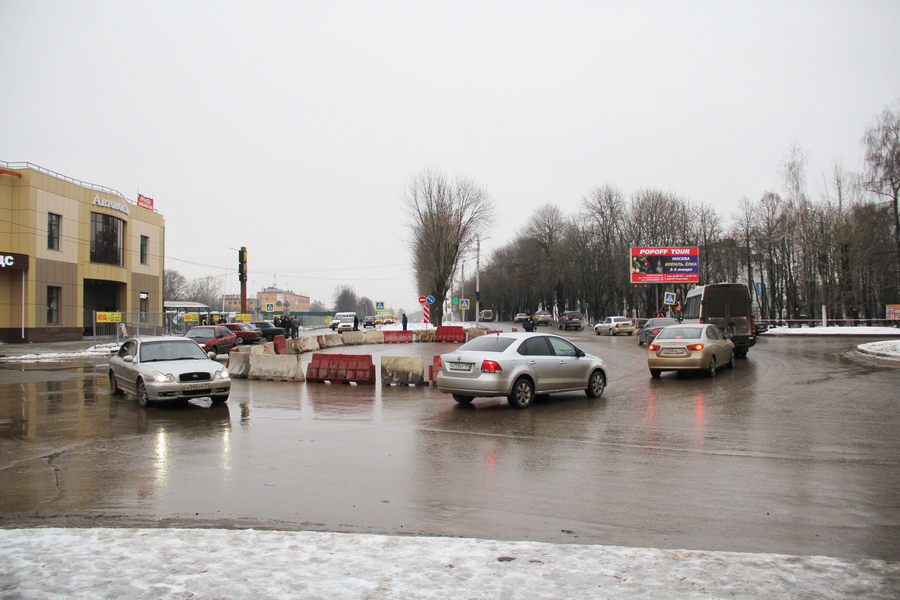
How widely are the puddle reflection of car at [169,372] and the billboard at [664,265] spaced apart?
45826 millimetres

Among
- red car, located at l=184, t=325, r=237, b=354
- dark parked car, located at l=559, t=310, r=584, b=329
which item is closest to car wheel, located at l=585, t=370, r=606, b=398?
red car, located at l=184, t=325, r=237, b=354

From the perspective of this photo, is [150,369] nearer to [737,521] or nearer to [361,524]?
[361,524]

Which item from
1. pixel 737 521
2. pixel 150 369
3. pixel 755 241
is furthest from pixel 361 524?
pixel 755 241

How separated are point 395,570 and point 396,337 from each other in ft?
125

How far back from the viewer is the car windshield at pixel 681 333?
17.2 metres

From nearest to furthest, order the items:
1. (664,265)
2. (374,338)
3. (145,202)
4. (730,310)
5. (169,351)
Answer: (169,351) < (730,310) < (374,338) < (145,202) < (664,265)

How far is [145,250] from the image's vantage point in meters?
49.9

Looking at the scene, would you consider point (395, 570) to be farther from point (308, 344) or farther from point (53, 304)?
point (53, 304)

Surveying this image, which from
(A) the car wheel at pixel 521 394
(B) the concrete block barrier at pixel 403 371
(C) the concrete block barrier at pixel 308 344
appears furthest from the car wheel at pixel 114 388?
(C) the concrete block barrier at pixel 308 344

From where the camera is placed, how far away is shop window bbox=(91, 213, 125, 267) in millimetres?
42906

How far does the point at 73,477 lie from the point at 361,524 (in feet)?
13.1

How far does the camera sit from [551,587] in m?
3.77

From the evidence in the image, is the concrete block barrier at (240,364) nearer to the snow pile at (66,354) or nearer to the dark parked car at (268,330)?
the snow pile at (66,354)

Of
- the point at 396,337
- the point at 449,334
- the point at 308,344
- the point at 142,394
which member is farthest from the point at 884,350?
the point at 396,337
